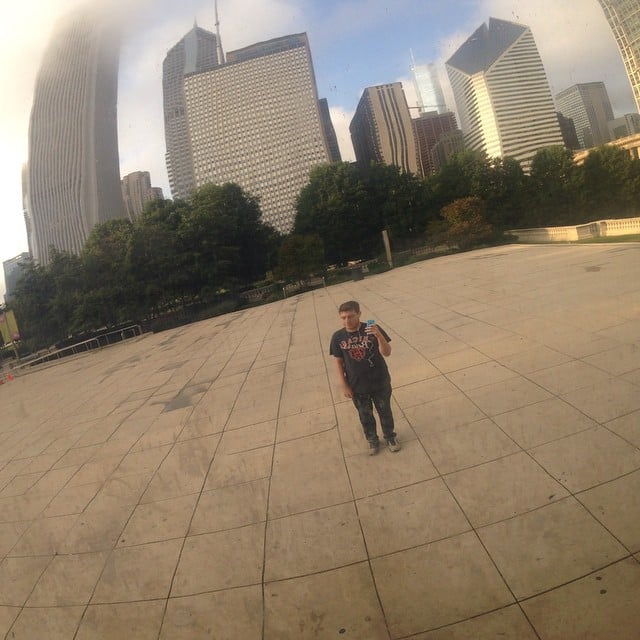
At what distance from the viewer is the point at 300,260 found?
2697 centimetres

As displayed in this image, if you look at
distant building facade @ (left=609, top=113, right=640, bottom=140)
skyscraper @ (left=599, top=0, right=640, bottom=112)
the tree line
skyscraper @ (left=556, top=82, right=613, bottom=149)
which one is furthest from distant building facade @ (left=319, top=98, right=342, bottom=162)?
skyscraper @ (left=599, top=0, right=640, bottom=112)

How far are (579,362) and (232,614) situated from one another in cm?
441

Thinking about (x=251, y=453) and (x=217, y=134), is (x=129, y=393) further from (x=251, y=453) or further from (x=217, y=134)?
(x=217, y=134)

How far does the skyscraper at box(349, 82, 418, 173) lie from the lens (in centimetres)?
3002

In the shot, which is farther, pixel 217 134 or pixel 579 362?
pixel 217 134

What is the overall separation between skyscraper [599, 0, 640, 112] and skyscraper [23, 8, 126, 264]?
22877mm

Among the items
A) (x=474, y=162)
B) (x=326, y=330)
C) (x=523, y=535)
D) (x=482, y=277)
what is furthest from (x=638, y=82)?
(x=474, y=162)

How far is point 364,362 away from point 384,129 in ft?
122

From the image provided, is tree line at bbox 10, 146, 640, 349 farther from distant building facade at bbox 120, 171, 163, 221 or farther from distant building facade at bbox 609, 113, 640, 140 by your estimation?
distant building facade at bbox 609, 113, 640, 140

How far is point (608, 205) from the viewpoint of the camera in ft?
114

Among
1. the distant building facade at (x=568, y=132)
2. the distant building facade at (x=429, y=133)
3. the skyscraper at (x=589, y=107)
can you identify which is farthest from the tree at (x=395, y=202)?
the skyscraper at (x=589, y=107)

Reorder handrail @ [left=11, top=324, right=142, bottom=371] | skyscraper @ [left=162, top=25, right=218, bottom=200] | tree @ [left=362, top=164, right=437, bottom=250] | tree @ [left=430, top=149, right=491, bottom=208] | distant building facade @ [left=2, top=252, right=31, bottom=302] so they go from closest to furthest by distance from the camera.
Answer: handrail @ [left=11, top=324, right=142, bottom=371] → distant building facade @ [left=2, top=252, right=31, bottom=302] → tree @ [left=430, top=149, right=491, bottom=208] → tree @ [left=362, top=164, right=437, bottom=250] → skyscraper @ [left=162, top=25, right=218, bottom=200]

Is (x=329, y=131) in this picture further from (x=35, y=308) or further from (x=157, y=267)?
(x=35, y=308)

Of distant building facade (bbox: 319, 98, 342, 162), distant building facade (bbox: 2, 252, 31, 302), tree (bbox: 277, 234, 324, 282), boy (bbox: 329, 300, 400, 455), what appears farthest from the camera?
distant building facade (bbox: 319, 98, 342, 162)
